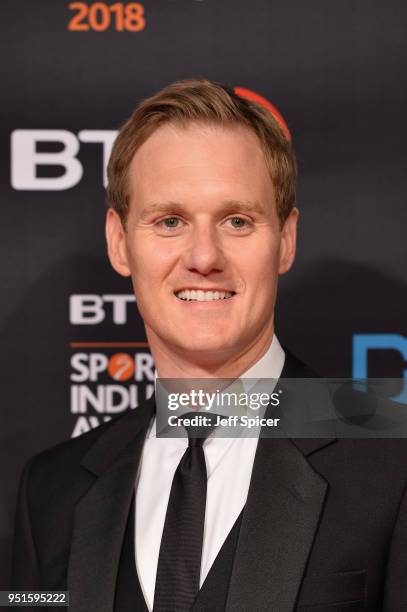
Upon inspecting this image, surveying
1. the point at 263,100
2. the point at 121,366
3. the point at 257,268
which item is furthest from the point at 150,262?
the point at 263,100

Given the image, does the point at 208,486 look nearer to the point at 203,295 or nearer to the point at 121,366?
the point at 203,295

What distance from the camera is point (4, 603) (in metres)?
1.79

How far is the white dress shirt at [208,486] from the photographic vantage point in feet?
4.76

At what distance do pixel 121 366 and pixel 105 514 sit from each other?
610mm

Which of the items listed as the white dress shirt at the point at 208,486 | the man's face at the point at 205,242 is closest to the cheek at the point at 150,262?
the man's face at the point at 205,242

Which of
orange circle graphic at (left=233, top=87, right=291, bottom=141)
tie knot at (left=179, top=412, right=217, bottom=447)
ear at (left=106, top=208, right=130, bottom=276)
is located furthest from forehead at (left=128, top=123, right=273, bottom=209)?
orange circle graphic at (left=233, top=87, right=291, bottom=141)

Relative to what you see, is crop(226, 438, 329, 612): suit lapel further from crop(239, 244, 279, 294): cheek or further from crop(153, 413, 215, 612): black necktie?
crop(239, 244, 279, 294): cheek

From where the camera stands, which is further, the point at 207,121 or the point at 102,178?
the point at 102,178

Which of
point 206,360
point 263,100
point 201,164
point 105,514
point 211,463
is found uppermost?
point 263,100

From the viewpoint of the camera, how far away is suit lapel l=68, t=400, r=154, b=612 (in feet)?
4.82

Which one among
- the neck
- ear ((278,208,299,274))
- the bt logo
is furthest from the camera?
the bt logo

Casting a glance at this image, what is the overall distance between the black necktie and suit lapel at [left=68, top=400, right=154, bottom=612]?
10 cm

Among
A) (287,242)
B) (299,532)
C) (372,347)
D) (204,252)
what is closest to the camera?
(299,532)

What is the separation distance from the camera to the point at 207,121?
1566 millimetres
